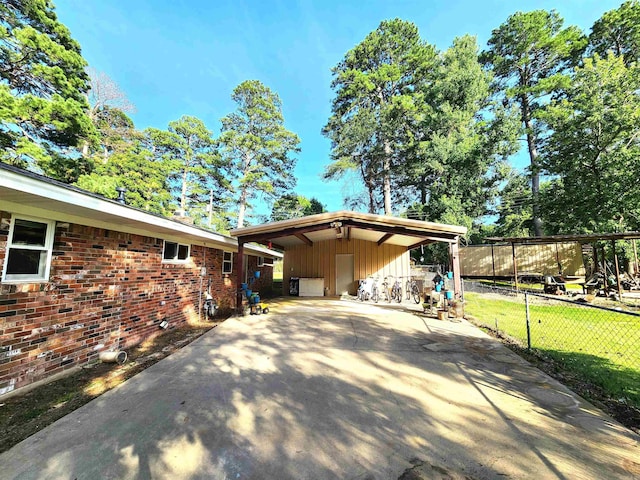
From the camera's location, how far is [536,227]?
59.8 ft

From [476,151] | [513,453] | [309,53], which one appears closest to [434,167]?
[476,151]

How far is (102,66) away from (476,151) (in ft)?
80.2

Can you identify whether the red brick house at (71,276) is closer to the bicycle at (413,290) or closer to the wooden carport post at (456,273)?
the wooden carport post at (456,273)

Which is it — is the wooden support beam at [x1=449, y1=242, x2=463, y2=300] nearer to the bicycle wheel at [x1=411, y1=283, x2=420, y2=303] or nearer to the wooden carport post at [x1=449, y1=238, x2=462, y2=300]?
the wooden carport post at [x1=449, y1=238, x2=462, y2=300]

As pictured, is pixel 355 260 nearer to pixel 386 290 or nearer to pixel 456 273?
pixel 386 290

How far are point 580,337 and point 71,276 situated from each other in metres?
9.39

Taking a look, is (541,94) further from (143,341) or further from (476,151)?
(143,341)

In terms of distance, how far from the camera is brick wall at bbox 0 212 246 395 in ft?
9.70

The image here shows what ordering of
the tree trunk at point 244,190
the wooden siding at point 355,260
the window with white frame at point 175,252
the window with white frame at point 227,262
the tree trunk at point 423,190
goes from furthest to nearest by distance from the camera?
1. the tree trunk at point 423,190
2. the tree trunk at point 244,190
3. the wooden siding at point 355,260
4. the window with white frame at point 227,262
5. the window with white frame at point 175,252

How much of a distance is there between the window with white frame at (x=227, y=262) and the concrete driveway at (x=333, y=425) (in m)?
4.75

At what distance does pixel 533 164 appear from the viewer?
17.8 metres

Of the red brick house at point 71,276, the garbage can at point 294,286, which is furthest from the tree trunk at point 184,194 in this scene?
the red brick house at point 71,276

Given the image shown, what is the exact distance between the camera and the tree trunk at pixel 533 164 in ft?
56.7

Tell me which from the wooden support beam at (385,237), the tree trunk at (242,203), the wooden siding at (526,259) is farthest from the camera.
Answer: the tree trunk at (242,203)
